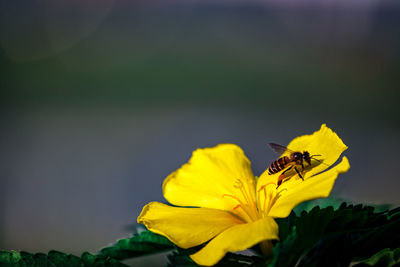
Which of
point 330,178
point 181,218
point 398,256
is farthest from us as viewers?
point 181,218

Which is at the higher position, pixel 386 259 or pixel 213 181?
pixel 213 181

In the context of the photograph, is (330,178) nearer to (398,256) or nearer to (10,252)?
(398,256)

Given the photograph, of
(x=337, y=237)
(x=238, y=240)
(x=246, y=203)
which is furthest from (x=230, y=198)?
(x=337, y=237)

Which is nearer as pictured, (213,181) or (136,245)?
(136,245)

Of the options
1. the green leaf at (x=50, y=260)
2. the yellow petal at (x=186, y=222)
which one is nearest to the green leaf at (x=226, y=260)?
the yellow petal at (x=186, y=222)

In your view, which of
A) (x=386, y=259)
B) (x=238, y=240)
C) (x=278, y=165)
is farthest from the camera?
(x=278, y=165)

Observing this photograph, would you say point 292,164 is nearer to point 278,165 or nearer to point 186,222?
point 278,165

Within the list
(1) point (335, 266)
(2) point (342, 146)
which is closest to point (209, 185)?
(2) point (342, 146)

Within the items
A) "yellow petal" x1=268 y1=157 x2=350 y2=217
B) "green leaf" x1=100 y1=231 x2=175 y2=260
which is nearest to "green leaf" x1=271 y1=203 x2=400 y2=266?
"yellow petal" x1=268 y1=157 x2=350 y2=217

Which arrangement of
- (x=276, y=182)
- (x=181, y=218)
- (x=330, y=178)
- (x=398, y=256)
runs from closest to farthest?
(x=398, y=256) < (x=330, y=178) < (x=181, y=218) < (x=276, y=182)
